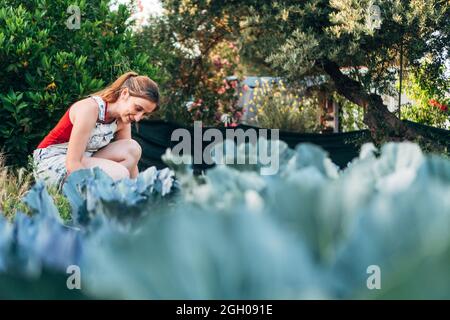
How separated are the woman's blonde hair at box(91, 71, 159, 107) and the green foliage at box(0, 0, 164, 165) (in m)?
1.17

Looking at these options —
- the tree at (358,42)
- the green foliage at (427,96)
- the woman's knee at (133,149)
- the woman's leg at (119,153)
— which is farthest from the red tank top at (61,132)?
the green foliage at (427,96)

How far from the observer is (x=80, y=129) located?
177 inches

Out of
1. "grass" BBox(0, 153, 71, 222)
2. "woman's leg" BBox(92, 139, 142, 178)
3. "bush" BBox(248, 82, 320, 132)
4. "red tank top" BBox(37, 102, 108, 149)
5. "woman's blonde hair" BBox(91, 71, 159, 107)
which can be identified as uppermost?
"bush" BBox(248, 82, 320, 132)

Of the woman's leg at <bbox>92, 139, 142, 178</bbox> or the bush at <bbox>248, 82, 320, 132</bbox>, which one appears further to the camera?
the bush at <bbox>248, 82, 320, 132</bbox>

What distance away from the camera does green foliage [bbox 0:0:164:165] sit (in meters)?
5.69

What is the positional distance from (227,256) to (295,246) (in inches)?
1.6

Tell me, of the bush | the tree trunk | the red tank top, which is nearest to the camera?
the red tank top

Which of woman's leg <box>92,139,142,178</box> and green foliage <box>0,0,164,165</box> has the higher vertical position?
green foliage <box>0,0,164,165</box>

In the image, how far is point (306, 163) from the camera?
71 centimetres

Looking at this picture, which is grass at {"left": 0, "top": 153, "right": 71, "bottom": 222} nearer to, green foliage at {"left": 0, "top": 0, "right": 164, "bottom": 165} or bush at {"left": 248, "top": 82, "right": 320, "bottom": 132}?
green foliage at {"left": 0, "top": 0, "right": 164, "bottom": 165}

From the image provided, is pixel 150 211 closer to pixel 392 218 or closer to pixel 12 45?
pixel 392 218

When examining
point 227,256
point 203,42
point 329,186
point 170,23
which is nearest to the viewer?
point 227,256

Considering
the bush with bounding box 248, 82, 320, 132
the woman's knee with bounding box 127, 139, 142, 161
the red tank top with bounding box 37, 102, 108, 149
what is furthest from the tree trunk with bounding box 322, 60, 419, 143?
the red tank top with bounding box 37, 102, 108, 149

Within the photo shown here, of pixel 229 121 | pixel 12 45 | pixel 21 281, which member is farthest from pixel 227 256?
pixel 229 121
